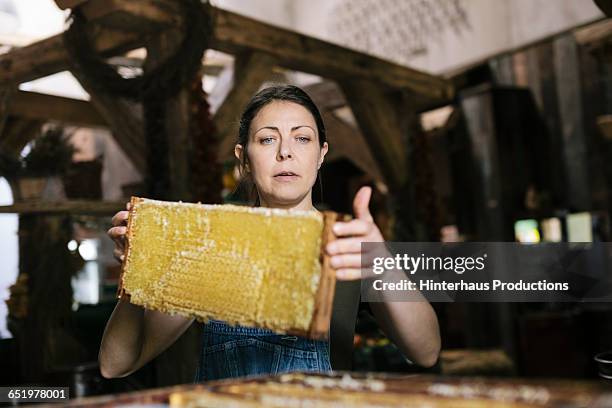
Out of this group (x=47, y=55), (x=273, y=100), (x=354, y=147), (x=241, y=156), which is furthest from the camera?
(x=354, y=147)

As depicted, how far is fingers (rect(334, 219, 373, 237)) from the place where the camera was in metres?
1.26

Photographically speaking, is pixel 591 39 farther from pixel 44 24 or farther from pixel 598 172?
pixel 44 24

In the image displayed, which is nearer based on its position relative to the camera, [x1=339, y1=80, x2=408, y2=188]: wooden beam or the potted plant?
the potted plant

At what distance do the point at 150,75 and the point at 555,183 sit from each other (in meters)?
5.10

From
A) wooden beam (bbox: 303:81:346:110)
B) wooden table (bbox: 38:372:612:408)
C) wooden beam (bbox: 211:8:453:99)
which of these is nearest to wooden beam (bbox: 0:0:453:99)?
wooden beam (bbox: 211:8:453:99)

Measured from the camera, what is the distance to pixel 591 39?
Answer: 462 cm

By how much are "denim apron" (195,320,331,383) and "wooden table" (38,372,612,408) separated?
0.70m

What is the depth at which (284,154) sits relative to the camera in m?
1.76

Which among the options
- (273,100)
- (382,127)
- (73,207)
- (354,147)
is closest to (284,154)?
(273,100)

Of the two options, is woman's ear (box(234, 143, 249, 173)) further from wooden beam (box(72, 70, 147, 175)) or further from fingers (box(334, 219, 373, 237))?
wooden beam (box(72, 70, 147, 175))

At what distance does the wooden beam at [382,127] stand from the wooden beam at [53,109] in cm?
208

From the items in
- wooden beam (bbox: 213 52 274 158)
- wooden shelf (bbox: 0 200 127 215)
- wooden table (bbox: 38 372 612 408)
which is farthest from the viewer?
wooden beam (bbox: 213 52 274 158)

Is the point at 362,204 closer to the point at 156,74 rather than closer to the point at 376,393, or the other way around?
the point at 376,393

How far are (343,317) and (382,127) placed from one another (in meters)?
4.02
